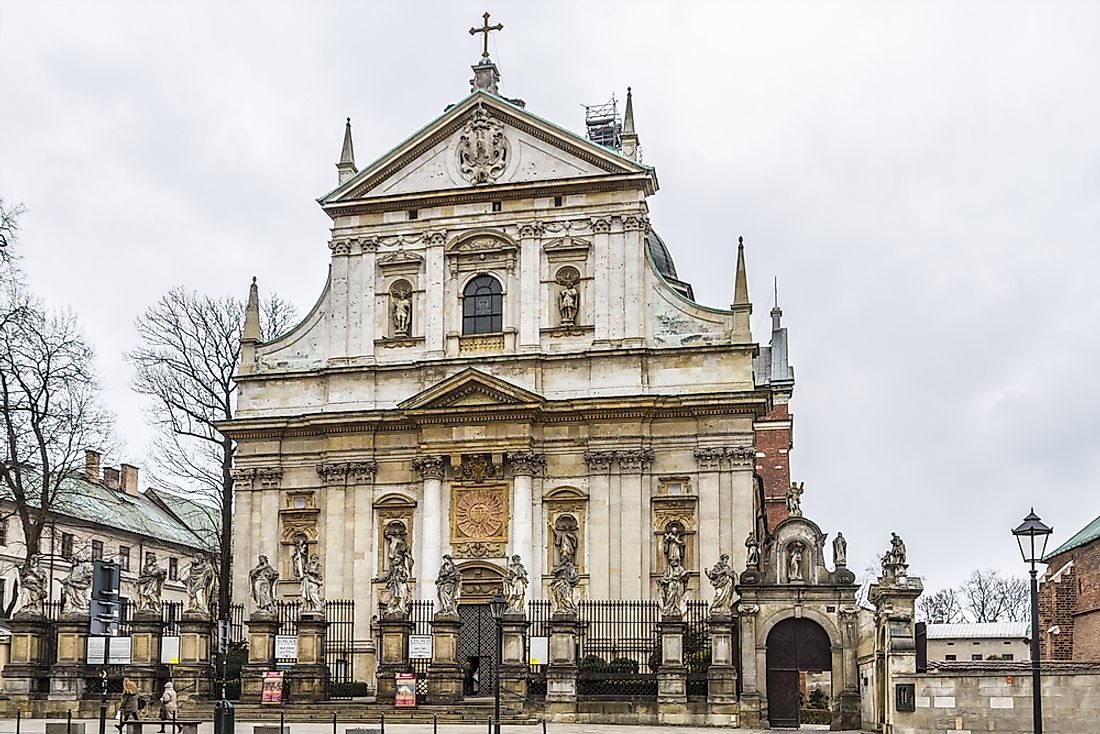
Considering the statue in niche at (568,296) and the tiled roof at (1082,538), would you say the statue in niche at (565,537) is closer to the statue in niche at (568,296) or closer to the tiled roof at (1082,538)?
the statue in niche at (568,296)

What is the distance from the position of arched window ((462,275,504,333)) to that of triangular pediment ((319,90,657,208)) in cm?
295

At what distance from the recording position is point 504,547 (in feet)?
138

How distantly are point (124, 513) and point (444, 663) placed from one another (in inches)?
1492

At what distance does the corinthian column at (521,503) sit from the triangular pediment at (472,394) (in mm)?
1578

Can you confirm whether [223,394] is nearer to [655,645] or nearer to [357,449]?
[357,449]

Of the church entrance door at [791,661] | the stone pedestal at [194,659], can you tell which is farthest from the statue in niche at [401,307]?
the church entrance door at [791,661]

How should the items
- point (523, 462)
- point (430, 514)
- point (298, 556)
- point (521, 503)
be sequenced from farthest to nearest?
point (430, 514)
point (523, 462)
point (521, 503)
point (298, 556)

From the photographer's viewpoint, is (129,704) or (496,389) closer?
(129,704)

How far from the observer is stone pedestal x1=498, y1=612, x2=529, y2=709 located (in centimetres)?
3338

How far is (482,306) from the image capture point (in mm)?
44250

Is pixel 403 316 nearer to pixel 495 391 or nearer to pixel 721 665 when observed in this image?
pixel 495 391

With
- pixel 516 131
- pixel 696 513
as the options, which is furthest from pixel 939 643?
pixel 516 131

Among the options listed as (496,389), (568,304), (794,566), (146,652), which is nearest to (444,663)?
(146,652)

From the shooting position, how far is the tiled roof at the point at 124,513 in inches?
A: 2445
